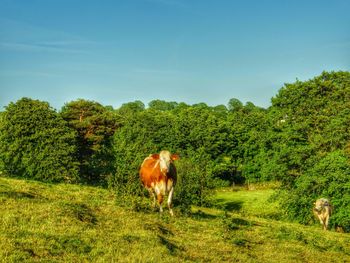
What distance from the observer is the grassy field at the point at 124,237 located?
11.2 meters

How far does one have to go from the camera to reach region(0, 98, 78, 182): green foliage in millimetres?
43656

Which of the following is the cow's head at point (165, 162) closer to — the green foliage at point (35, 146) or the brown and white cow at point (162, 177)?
the brown and white cow at point (162, 177)

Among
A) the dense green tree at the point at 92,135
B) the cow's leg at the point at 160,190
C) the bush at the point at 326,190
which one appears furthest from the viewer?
the dense green tree at the point at 92,135

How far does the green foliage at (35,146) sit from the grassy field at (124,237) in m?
23.8

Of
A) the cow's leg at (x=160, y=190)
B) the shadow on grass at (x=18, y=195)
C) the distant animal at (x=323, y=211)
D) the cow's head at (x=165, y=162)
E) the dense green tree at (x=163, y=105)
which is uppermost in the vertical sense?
the dense green tree at (x=163, y=105)

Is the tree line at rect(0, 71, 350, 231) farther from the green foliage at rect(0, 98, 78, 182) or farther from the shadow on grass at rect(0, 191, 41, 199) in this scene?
the shadow on grass at rect(0, 191, 41, 199)

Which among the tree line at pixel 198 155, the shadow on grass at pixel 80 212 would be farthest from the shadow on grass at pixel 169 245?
the tree line at pixel 198 155

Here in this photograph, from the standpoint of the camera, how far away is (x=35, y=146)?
44.8 meters

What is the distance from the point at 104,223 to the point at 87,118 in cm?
4463

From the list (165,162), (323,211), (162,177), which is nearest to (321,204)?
(323,211)

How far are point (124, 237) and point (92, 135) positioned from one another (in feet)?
147

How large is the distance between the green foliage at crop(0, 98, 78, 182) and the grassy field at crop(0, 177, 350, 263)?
23846mm

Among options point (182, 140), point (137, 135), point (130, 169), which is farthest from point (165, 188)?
point (182, 140)

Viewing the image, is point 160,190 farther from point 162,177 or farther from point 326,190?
point 326,190
